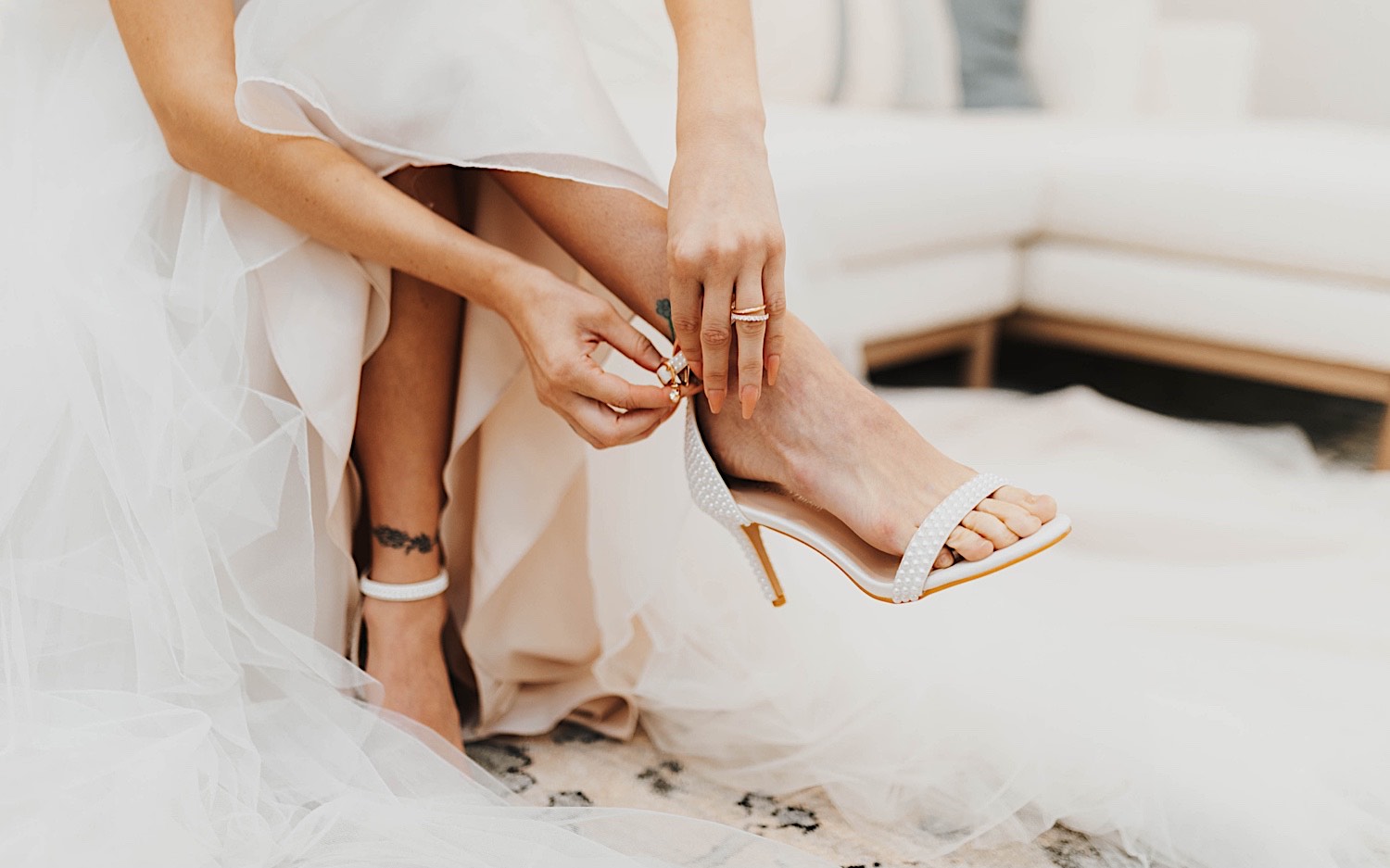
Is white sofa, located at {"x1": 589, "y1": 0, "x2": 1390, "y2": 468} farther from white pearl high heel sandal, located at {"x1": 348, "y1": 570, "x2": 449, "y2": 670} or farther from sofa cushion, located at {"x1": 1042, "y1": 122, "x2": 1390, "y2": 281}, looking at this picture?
white pearl high heel sandal, located at {"x1": 348, "y1": 570, "x2": 449, "y2": 670}

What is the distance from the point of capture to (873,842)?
0.82 metres

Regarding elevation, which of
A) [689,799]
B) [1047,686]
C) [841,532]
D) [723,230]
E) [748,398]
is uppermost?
[723,230]

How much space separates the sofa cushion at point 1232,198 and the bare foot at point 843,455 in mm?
1084

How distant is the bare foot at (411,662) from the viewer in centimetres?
89

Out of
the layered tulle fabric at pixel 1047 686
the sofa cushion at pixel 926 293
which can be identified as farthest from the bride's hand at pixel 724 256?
the sofa cushion at pixel 926 293

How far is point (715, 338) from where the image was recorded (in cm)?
73

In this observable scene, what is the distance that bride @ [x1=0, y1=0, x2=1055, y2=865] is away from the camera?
727mm

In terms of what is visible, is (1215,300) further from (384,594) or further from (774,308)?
(384,594)

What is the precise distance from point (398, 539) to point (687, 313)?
1.05 feet

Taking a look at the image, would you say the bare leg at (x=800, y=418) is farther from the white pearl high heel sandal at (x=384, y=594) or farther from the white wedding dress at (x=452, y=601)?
the white pearl high heel sandal at (x=384, y=594)

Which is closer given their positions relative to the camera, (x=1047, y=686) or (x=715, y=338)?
(x=715, y=338)

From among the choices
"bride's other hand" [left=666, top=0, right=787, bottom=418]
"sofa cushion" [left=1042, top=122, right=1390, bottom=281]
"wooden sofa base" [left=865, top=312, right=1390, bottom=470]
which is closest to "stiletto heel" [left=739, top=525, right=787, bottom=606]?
"bride's other hand" [left=666, top=0, right=787, bottom=418]

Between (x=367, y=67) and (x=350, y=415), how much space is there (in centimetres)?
24

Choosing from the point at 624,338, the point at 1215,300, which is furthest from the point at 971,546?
the point at 1215,300
